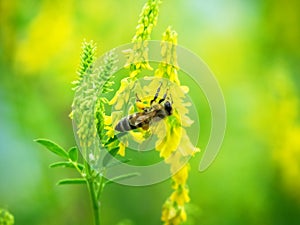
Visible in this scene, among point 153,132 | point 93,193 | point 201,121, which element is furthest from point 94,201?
point 201,121

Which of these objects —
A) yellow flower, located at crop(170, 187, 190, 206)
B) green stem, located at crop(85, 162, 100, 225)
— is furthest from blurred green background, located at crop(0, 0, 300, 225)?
green stem, located at crop(85, 162, 100, 225)

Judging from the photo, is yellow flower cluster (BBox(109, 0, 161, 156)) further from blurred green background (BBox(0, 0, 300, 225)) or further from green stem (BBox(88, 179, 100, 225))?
blurred green background (BBox(0, 0, 300, 225))

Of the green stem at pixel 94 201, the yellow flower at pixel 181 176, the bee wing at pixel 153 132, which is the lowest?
the green stem at pixel 94 201

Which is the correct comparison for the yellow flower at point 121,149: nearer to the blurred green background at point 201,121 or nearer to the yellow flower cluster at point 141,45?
the yellow flower cluster at point 141,45

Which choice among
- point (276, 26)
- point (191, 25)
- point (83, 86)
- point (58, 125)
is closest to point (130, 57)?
point (83, 86)

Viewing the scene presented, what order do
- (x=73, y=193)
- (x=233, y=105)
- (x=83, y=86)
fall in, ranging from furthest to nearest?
(x=233, y=105)
(x=73, y=193)
(x=83, y=86)

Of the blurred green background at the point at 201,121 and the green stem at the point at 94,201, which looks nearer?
the green stem at the point at 94,201

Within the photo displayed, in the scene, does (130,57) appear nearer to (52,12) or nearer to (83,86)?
(83,86)

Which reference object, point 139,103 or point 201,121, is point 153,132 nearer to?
point 139,103

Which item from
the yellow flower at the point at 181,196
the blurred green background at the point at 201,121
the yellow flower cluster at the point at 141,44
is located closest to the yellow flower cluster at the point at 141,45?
the yellow flower cluster at the point at 141,44
